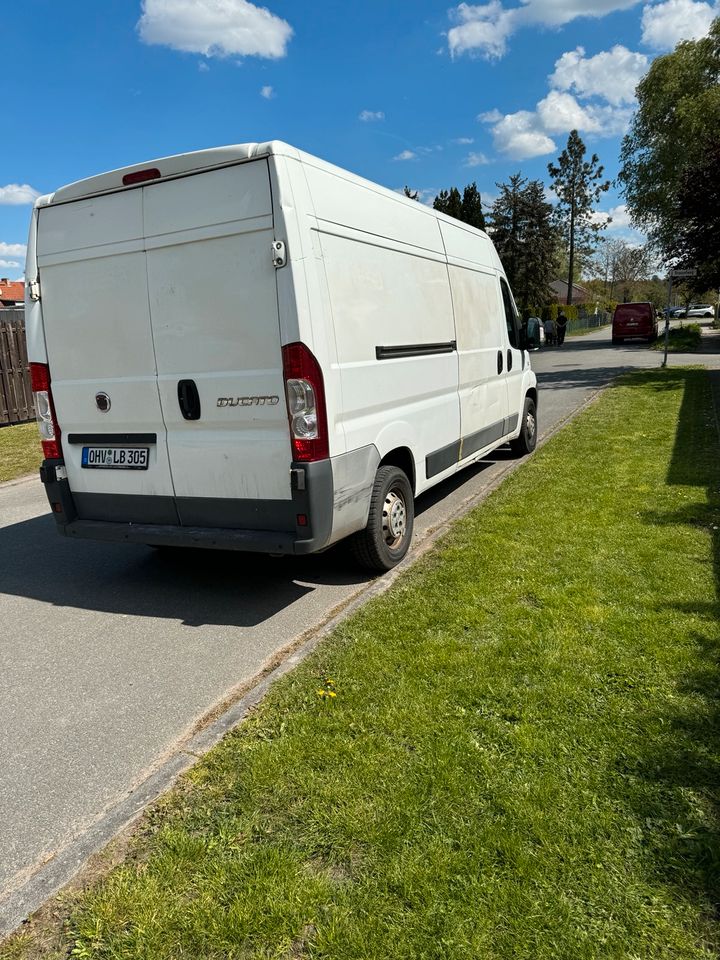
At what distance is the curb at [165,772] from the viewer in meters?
2.28

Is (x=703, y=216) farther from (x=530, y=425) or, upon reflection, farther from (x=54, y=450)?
(x=54, y=450)

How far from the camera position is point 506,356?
25.7 feet

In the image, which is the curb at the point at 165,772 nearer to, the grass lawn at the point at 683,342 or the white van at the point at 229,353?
the white van at the point at 229,353

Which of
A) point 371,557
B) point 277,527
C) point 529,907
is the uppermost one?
point 277,527

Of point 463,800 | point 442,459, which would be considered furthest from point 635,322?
point 463,800

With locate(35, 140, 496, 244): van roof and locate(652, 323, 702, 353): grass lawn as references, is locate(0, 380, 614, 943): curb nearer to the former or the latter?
locate(35, 140, 496, 244): van roof

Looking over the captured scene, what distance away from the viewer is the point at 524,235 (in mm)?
46969

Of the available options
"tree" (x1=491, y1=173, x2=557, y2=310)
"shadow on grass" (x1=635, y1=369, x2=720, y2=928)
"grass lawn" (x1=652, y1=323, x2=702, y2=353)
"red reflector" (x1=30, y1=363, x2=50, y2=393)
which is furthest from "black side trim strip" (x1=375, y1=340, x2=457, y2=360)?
"tree" (x1=491, y1=173, x2=557, y2=310)

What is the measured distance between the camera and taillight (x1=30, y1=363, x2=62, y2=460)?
4812 millimetres

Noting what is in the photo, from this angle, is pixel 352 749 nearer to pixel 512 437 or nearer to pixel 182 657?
pixel 182 657

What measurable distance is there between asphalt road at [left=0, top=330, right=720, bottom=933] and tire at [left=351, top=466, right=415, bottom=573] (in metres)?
0.25

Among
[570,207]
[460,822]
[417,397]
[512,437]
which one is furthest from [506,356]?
[570,207]

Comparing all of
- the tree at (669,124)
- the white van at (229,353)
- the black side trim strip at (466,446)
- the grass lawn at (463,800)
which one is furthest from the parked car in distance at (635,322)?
the grass lawn at (463,800)

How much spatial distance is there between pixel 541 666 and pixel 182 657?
208cm
